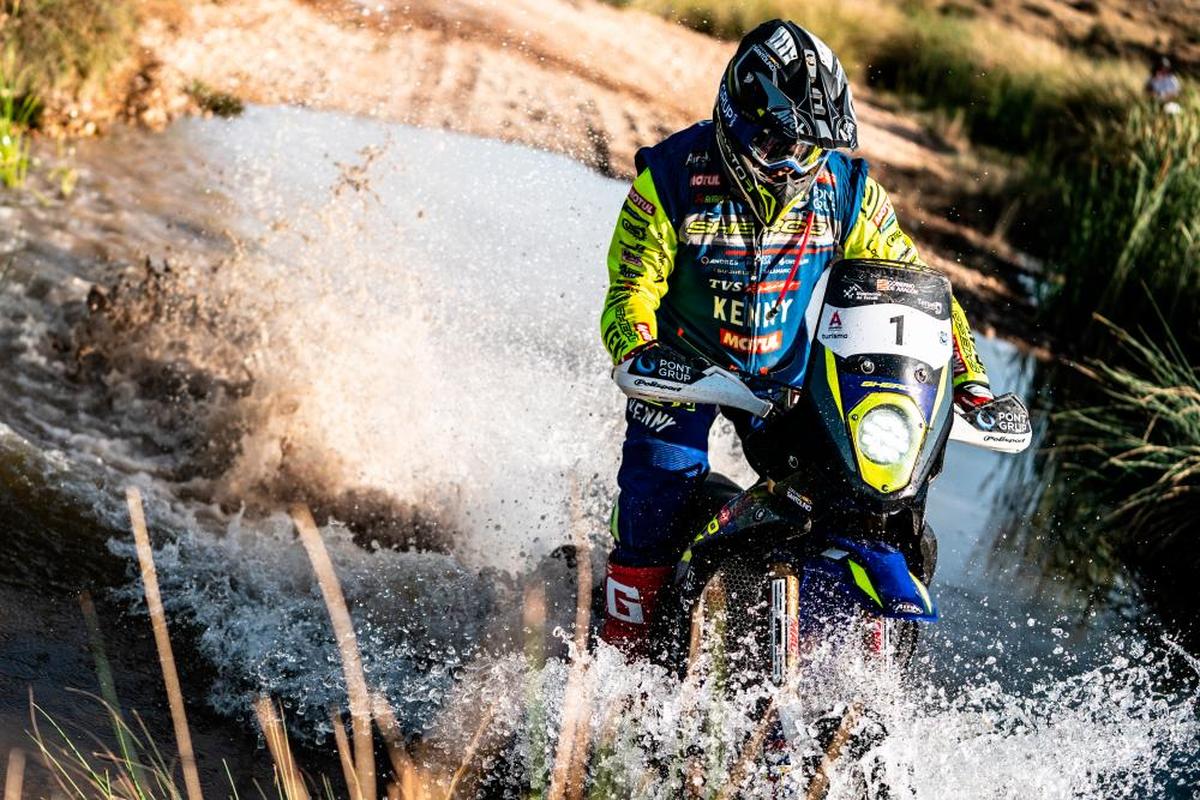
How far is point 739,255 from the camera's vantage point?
3.94 meters

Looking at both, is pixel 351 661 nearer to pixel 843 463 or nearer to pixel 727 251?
pixel 727 251

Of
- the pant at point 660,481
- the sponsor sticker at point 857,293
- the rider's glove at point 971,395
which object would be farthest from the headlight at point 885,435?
the pant at point 660,481

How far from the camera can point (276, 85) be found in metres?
11.5

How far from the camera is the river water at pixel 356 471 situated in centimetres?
425

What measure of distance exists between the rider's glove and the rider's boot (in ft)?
3.28

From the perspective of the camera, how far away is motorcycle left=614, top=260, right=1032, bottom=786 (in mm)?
3037

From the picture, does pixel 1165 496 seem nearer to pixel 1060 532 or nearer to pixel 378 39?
pixel 1060 532

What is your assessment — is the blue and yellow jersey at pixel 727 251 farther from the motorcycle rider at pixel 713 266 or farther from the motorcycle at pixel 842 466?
the motorcycle at pixel 842 466

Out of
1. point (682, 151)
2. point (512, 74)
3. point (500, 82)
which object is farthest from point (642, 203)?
point (512, 74)

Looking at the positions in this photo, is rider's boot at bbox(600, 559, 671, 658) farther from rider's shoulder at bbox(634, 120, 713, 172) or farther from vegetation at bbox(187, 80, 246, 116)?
vegetation at bbox(187, 80, 246, 116)

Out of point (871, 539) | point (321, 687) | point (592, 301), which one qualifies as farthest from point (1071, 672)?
point (592, 301)

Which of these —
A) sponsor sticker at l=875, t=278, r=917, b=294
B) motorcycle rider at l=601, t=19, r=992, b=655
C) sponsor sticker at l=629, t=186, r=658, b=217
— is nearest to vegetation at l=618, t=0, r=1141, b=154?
motorcycle rider at l=601, t=19, r=992, b=655

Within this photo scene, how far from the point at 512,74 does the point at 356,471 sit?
23.8 ft

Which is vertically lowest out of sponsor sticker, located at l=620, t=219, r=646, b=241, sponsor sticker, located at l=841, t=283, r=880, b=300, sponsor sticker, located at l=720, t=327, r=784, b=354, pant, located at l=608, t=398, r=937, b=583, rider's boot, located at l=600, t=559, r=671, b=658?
rider's boot, located at l=600, t=559, r=671, b=658
